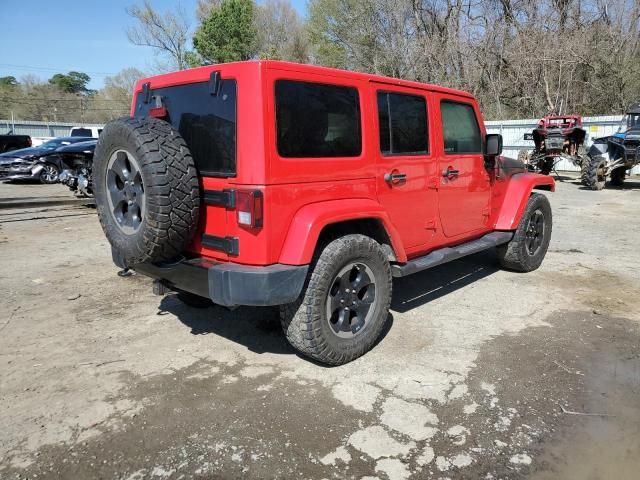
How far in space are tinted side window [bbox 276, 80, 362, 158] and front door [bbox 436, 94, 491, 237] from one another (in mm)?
1194

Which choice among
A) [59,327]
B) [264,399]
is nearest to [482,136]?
[264,399]

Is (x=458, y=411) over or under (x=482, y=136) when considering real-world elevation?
under

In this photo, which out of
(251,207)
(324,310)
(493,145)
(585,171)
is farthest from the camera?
(585,171)

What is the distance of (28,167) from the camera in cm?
1562

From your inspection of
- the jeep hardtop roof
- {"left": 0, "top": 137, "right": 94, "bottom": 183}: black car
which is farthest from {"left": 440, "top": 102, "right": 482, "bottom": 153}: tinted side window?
{"left": 0, "top": 137, "right": 94, "bottom": 183}: black car

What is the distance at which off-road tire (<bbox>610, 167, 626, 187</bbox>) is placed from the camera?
14.6 metres

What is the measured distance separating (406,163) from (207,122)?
1.61m

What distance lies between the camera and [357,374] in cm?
346

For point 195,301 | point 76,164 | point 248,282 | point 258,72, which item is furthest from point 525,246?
point 76,164

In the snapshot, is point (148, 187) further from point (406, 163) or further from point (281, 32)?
point (281, 32)

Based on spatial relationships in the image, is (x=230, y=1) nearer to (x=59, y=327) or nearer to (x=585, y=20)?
(x=585, y=20)

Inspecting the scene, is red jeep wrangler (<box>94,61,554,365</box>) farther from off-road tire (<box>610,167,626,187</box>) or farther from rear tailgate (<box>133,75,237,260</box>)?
off-road tire (<box>610,167,626,187</box>)

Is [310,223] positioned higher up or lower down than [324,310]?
higher up

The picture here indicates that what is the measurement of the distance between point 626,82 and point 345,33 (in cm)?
1610
